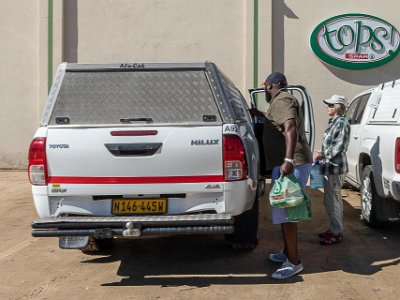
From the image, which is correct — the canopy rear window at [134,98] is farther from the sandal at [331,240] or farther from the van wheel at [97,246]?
the sandal at [331,240]

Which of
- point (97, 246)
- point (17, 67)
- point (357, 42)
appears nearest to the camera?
point (97, 246)

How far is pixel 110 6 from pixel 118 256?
840 centimetres

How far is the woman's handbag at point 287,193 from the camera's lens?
428 centimetres

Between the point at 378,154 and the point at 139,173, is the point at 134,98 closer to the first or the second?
the point at 139,173

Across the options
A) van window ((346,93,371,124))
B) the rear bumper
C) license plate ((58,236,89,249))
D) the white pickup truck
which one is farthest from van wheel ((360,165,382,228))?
license plate ((58,236,89,249))

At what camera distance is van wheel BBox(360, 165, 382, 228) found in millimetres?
5920

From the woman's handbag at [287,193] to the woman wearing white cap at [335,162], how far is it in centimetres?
119

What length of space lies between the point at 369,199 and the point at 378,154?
72cm

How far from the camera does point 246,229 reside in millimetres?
5004

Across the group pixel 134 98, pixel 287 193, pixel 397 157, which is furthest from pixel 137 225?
pixel 397 157

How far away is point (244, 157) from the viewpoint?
4.13 metres

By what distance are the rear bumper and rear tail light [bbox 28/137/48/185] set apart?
372mm

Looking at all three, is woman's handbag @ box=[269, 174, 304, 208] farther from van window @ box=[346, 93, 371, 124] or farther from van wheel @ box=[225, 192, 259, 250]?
van window @ box=[346, 93, 371, 124]

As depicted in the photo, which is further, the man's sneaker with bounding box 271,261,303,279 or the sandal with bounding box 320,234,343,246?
the sandal with bounding box 320,234,343,246
